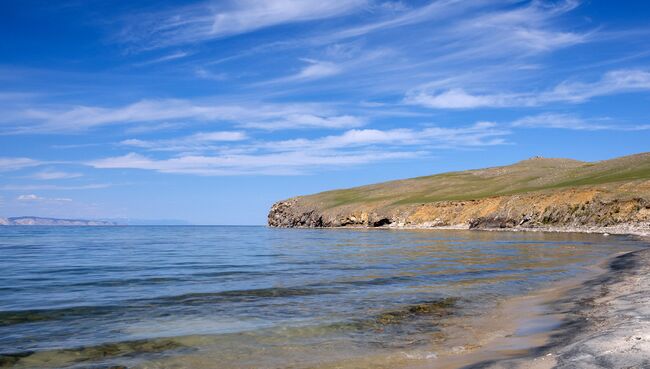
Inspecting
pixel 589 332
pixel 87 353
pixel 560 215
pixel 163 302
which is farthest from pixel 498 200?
pixel 87 353

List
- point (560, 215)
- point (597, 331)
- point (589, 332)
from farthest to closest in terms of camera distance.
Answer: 1. point (560, 215)
2. point (589, 332)
3. point (597, 331)

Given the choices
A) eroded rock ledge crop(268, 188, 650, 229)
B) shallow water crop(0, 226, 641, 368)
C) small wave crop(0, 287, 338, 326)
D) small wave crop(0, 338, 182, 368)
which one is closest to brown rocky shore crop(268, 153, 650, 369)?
eroded rock ledge crop(268, 188, 650, 229)

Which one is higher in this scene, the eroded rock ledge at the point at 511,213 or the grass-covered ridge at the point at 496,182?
the grass-covered ridge at the point at 496,182

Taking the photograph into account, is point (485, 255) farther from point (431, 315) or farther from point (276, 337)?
point (276, 337)

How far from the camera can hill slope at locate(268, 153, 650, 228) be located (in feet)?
231

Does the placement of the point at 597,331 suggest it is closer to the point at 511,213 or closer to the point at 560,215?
the point at 560,215

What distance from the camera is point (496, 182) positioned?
135m

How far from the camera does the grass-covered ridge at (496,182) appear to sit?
319ft

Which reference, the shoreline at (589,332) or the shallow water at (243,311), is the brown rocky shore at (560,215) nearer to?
the shoreline at (589,332)

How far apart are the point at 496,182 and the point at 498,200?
41128mm

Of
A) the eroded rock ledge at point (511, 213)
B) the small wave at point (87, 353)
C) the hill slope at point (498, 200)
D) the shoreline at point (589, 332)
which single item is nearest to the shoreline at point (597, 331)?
the shoreline at point (589, 332)

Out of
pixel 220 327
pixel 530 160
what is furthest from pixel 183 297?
pixel 530 160

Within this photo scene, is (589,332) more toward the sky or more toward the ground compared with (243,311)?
more toward the ground

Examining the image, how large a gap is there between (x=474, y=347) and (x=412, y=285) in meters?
9.54
